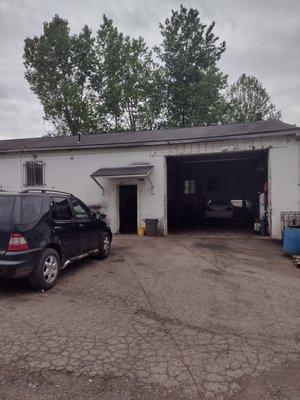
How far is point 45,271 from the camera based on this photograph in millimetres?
5766

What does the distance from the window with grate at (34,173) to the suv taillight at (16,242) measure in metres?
10.6

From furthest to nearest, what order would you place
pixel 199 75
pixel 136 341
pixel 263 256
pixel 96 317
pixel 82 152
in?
pixel 199 75 → pixel 82 152 → pixel 263 256 → pixel 96 317 → pixel 136 341

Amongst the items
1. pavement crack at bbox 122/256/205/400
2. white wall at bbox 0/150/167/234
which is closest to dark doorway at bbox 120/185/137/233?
white wall at bbox 0/150/167/234

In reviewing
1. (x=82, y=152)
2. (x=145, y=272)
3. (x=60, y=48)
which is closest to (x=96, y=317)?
(x=145, y=272)

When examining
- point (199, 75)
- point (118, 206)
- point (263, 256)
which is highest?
point (199, 75)

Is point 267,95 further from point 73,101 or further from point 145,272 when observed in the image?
point 145,272

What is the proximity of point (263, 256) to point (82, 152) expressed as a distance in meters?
9.28

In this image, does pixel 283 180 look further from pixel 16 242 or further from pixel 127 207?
pixel 16 242

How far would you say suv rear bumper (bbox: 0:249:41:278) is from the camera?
203 inches

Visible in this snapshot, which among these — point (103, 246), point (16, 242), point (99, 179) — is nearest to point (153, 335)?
point (16, 242)

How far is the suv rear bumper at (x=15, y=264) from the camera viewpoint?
5.15 meters

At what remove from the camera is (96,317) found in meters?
4.56

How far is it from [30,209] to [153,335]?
3.10 metres

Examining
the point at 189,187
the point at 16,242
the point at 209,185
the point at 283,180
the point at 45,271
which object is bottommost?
the point at 45,271
